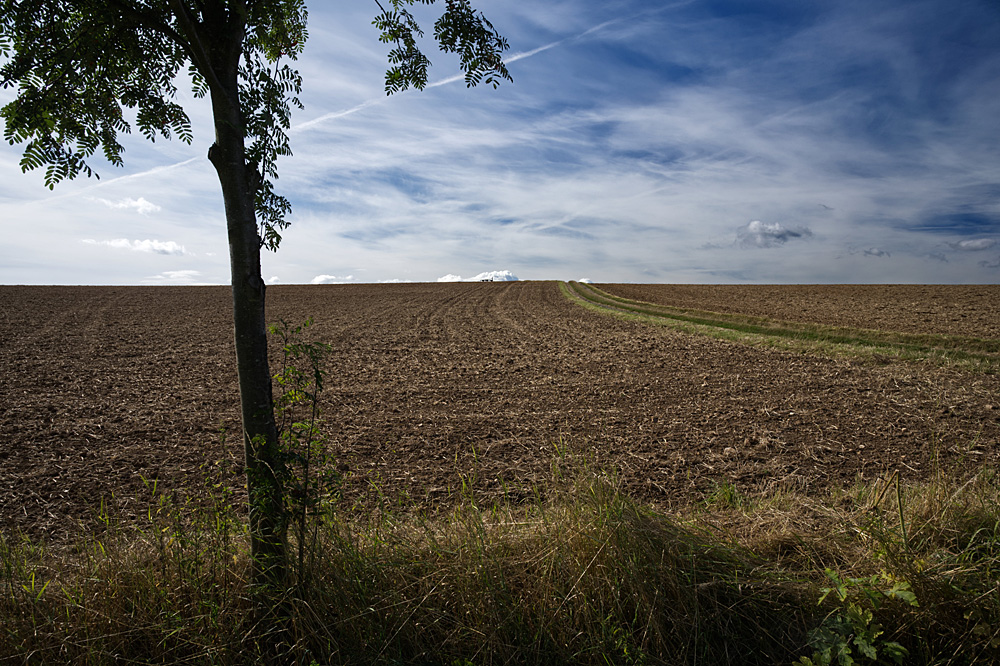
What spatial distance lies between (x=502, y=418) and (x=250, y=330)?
6.60 metres

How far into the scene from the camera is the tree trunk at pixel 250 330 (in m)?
3.15

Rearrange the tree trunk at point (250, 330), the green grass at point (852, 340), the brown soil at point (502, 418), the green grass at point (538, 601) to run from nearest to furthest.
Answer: the green grass at point (538, 601) < the tree trunk at point (250, 330) < the brown soil at point (502, 418) < the green grass at point (852, 340)

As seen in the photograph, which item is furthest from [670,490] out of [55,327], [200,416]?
[55,327]

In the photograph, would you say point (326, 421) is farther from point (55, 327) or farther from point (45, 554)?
point (55, 327)

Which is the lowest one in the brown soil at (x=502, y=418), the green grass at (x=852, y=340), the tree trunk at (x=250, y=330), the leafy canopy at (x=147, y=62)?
the brown soil at (x=502, y=418)

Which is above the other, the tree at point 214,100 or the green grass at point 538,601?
the tree at point 214,100

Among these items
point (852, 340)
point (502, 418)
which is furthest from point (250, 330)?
point (852, 340)

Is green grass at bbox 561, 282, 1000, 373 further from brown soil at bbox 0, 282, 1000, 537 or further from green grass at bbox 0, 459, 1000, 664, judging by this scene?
green grass at bbox 0, 459, 1000, 664

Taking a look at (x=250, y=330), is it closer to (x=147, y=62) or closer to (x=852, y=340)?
(x=147, y=62)

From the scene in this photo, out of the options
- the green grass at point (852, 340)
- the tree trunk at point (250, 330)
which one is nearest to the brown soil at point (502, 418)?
the tree trunk at point (250, 330)

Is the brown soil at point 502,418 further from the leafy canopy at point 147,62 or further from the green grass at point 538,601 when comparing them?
the leafy canopy at point 147,62

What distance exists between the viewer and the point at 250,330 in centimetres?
321

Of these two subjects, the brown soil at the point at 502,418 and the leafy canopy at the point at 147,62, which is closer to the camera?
the leafy canopy at the point at 147,62

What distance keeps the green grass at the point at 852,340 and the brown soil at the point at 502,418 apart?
1472 mm
